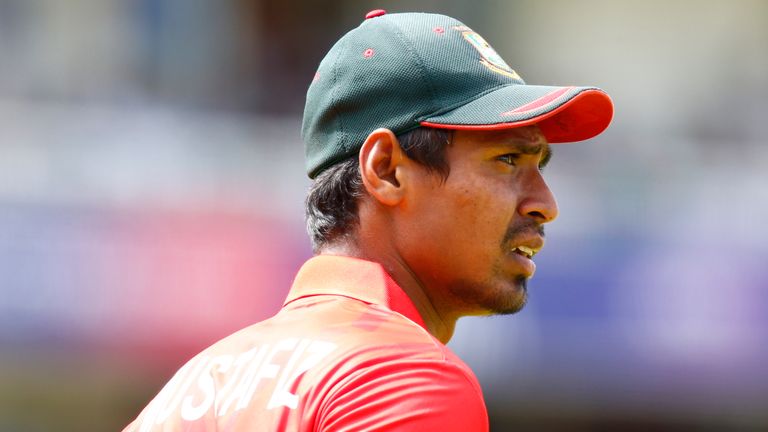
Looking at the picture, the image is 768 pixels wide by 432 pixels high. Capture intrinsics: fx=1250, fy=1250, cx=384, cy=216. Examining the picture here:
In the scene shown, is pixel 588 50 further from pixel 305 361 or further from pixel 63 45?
pixel 305 361

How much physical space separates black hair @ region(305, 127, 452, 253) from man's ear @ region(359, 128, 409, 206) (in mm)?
19

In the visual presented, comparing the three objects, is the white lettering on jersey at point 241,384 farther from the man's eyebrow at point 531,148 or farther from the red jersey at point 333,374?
the man's eyebrow at point 531,148

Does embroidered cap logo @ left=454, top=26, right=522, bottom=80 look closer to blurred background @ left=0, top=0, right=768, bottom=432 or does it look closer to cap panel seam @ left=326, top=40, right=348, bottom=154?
cap panel seam @ left=326, top=40, right=348, bottom=154

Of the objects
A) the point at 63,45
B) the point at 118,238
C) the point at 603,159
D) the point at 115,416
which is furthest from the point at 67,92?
the point at 603,159

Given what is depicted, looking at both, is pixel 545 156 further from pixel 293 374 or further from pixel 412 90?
pixel 293 374

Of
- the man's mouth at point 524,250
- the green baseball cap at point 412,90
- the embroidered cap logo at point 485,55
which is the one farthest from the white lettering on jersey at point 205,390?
the embroidered cap logo at point 485,55

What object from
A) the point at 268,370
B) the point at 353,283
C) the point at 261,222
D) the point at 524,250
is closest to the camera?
the point at 268,370

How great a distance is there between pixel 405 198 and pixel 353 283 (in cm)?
21

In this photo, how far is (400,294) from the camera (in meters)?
2.14

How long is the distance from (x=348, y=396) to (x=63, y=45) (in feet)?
23.8

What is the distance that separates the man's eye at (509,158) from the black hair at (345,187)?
0.12 metres

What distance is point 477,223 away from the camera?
2.28 metres

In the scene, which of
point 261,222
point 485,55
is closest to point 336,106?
point 485,55

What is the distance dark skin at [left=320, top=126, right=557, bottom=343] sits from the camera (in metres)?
2.25
